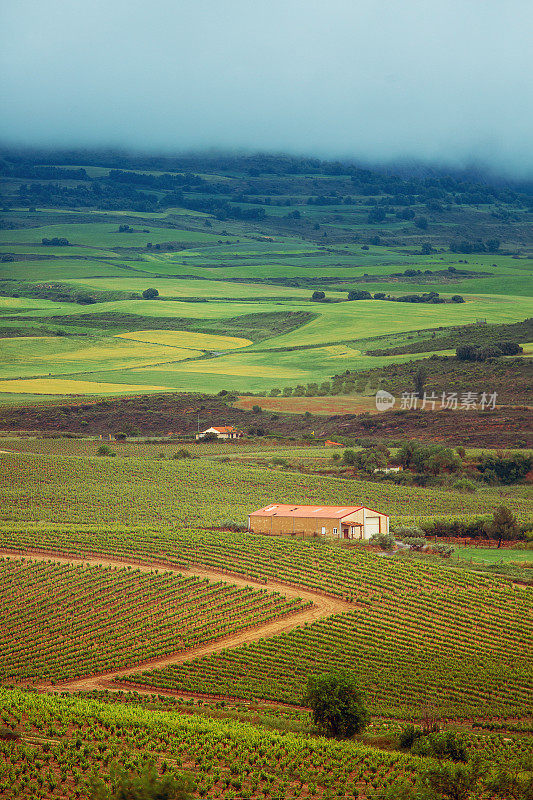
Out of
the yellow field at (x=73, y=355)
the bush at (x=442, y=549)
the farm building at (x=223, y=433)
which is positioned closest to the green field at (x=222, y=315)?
the yellow field at (x=73, y=355)

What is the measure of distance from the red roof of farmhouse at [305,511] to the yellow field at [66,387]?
48976 millimetres

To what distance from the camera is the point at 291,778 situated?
1095 inches

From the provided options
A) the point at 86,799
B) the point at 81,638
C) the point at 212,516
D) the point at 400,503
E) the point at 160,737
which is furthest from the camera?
the point at 400,503

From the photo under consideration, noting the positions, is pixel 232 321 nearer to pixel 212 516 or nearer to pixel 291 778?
pixel 212 516

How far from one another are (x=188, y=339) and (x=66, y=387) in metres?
31.0

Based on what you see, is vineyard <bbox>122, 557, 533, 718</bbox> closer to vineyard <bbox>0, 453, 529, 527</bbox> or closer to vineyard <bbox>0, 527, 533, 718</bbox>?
vineyard <bbox>0, 527, 533, 718</bbox>

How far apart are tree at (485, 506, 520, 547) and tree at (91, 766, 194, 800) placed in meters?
39.8

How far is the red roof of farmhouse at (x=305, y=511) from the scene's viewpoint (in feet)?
201

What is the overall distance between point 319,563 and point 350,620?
9.37 metres

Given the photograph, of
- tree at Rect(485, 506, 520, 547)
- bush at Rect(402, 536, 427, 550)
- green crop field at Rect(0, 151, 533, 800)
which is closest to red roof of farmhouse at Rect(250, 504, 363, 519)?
green crop field at Rect(0, 151, 533, 800)

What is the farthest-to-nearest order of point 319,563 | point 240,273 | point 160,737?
1. point 240,273
2. point 319,563
3. point 160,737

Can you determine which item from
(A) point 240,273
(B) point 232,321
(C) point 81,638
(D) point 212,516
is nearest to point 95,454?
(D) point 212,516

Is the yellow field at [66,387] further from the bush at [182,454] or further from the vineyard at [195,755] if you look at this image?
the vineyard at [195,755]

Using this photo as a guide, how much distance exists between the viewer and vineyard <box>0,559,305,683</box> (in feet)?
132
